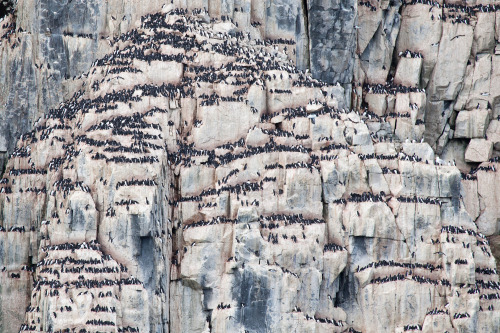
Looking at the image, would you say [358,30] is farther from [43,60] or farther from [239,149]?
[43,60]

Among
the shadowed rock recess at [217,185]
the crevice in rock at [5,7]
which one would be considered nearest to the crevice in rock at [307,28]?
the shadowed rock recess at [217,185]

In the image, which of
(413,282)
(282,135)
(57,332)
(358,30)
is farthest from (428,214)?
(57,332)

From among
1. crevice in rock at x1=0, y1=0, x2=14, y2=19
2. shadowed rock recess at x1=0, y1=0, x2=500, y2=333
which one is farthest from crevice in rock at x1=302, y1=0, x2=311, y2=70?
crevice in rock at x1=0, y1=0, x2=14, y2=19

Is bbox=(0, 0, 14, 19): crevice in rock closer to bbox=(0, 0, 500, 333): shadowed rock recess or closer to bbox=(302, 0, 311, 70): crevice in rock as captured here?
bbox=(0, 0, 500, 333): shadowed rock recess

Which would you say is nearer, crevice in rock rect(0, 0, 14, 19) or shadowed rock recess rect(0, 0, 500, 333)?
shadowed rock recess rect(0, 0, 500, 333)

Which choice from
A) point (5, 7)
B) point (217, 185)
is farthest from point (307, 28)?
point (5, 7)

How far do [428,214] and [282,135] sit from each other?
11210 mm

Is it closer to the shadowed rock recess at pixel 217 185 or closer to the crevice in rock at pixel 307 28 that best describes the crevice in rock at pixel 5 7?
the shadowed rock recess at pixel 217 185

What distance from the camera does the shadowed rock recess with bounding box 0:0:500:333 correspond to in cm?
8981

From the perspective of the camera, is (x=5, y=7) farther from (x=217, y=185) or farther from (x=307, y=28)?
(x=217, y=185)

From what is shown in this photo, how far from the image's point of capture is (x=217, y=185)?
9312 centimetres

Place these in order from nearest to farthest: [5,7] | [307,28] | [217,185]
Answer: [217,185] < [307,28] < [5,7]

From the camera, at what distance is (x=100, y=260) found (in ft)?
288

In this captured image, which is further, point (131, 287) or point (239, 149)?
point (239, 149)
